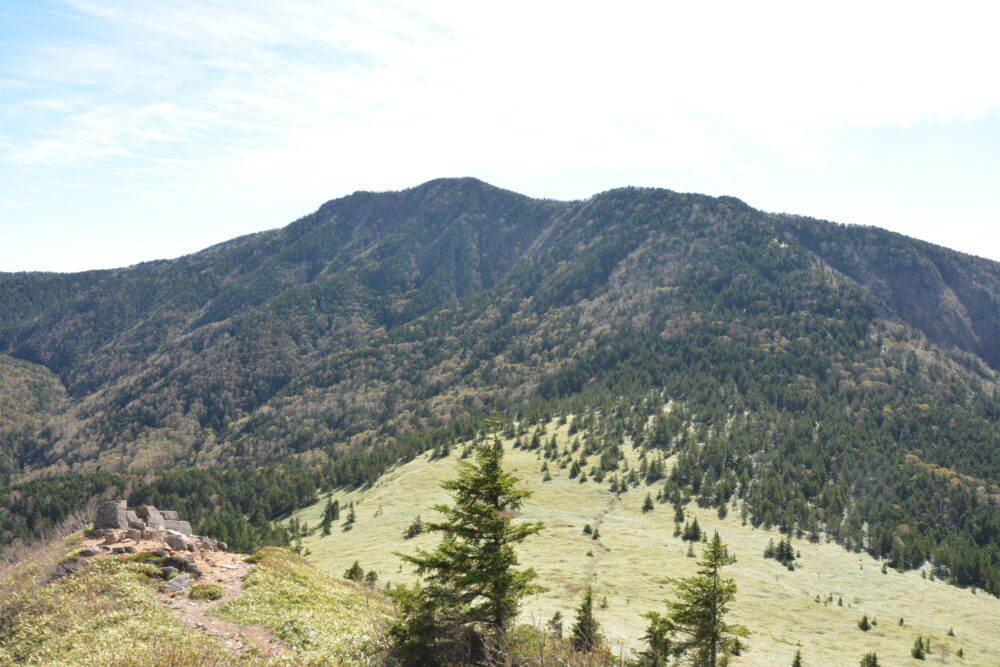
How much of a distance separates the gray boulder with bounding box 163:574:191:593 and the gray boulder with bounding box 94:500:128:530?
1106 cm

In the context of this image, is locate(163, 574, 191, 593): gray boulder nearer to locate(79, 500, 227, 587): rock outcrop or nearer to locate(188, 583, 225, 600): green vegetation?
locate(79, 500, 227, 587): rock outcrop

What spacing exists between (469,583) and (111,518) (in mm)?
34121

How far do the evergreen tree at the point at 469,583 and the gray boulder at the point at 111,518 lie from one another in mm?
29027

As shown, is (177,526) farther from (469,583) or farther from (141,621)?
(469,583)

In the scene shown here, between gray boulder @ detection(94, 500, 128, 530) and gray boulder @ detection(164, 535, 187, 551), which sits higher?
gray boulder @ detection(94, 500, 128, 530)

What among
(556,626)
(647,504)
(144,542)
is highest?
(144,542)

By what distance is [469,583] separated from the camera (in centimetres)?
2816

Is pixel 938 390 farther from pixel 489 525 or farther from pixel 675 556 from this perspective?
pixel 489 525

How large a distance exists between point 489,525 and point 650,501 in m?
83.7

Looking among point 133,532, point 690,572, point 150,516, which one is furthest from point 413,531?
point 133,532

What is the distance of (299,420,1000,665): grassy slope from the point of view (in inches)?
2087

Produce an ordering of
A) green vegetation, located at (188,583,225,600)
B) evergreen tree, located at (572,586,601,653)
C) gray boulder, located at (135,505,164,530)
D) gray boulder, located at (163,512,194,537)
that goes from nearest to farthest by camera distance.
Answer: green vegetation, located at (188,583,225,600), evergreen tree, located at (572,586,601,653), gray boulder, located at (135,505,164,530), gray boulder, located at (163,512,194,537)

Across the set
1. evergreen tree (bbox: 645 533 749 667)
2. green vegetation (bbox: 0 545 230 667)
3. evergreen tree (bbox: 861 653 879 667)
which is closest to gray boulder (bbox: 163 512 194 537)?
green vegetation (bbox: 0 545 230 667)

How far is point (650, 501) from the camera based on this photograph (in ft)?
339
